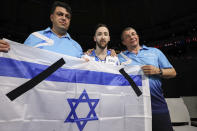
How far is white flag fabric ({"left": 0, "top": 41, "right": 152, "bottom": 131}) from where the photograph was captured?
31.0 inches

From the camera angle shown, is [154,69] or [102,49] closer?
[154,69]

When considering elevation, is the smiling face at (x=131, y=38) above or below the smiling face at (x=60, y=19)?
below

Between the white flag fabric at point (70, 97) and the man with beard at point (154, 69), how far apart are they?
0.07 metres

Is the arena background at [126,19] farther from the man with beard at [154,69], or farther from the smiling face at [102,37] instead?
the smiling face at [102,37]

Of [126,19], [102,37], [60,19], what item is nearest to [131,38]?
[102,37]

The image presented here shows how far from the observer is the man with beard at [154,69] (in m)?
1.20

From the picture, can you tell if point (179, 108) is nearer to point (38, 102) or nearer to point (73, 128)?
point (73, 128)

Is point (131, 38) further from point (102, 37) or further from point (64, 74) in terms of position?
point (64, 74)

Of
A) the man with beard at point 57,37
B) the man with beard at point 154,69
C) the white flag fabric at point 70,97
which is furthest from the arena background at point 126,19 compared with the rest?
the man with beard at point 57,37

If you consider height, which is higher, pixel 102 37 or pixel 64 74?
pixel 102 37

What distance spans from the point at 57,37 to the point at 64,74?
1.61 feet

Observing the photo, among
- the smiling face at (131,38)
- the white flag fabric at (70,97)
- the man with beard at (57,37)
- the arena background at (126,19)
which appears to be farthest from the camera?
the arena background at (126,19)

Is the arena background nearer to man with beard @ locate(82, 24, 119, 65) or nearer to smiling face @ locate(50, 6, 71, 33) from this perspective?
man with beard @ locate(82, 24, 119, 65)

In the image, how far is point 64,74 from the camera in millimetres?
979
